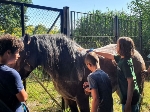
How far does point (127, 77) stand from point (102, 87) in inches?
17.6

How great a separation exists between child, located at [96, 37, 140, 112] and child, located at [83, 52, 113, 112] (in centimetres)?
32

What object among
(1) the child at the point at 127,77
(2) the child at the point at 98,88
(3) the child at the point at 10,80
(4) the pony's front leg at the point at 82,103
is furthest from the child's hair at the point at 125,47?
(3) the child at the point at 10,80

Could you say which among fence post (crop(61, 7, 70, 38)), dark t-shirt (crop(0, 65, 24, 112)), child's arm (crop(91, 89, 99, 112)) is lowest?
child's arm (crop(91, 89, 99, 112))

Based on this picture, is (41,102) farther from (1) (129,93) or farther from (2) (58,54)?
(1) (129,93)

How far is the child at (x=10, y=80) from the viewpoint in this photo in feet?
7.09

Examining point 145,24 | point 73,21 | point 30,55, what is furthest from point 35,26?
point 145,24

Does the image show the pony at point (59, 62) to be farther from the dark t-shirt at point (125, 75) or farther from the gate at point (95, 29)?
the gate at point (95, 29)

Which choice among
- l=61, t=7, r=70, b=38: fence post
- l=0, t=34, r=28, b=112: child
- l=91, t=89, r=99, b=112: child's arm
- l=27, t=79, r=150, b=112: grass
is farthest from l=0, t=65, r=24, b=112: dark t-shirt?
l=27, t=79, r=150, b=112: grass

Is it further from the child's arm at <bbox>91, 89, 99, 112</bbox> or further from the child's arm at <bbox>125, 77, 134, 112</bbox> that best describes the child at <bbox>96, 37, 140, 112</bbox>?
the child's arm at <bbox>91, 89, 99, 112</bbox>

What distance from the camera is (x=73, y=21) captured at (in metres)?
5.52

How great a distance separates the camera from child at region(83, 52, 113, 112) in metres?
2.84

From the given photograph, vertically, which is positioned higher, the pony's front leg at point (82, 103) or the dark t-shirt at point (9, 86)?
the dark t-shirt at point (9, 86)

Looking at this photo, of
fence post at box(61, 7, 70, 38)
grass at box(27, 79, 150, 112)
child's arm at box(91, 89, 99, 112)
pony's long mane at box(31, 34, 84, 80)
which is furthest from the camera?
grass at box(27, 79, 150, 112)

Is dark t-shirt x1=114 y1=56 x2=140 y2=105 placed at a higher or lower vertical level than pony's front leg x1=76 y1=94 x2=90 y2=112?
higher
